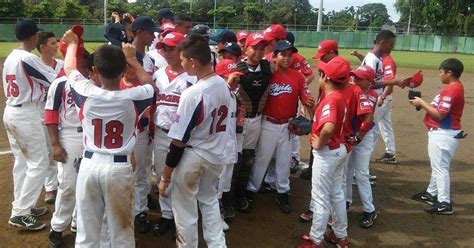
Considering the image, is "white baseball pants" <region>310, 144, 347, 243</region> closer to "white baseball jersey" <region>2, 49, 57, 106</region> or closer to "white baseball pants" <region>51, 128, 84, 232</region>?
"white baseball pants" <region>51, 128, 84, 232</region>

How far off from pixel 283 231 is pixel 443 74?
10.7 feet

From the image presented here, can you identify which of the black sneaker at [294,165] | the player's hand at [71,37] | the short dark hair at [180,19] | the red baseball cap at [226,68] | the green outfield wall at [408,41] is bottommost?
the black sneaker at [294,165]

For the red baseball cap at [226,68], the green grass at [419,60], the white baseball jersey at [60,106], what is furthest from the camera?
the green grass at [419,60]

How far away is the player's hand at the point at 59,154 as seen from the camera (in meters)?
4.36

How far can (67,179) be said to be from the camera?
175 inches

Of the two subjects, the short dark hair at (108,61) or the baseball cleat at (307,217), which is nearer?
the short dark hair at (108,61)

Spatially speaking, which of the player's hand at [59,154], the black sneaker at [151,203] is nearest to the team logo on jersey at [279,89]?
the black sneaker at [151,203]

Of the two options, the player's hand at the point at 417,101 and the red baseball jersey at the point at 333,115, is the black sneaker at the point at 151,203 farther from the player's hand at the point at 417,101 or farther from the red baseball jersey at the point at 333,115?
the player's hand at the point at 417,101

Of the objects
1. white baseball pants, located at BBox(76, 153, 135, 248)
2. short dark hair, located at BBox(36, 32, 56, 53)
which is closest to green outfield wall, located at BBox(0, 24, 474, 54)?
short dark hair, located at BBox(36, 32, 56, 53)

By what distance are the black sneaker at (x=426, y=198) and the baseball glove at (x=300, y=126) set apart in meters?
2.48

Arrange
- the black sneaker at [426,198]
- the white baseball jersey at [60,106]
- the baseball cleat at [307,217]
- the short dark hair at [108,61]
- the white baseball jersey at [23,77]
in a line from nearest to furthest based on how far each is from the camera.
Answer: the short dark hair at [108,61] → the white baseball jersey at [60,106] → the white baseball jersey at [23,77] → the baseball cleat at [307,217] → the black sneaker at [426,198]

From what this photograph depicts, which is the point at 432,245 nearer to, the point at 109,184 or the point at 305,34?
the point at 109,184

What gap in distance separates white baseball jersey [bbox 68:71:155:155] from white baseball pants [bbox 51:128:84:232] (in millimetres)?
890

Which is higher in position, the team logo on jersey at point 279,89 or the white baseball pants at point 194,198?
the team logo on jersey at point 279,89
